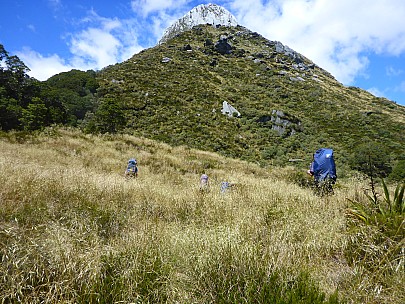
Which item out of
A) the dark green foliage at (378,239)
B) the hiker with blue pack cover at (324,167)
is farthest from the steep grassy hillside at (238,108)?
the dark green foliage at (378,239)

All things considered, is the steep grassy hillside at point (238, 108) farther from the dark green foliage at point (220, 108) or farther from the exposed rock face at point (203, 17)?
the exposed rock face at point (203, 17)

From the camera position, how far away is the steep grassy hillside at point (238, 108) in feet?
100

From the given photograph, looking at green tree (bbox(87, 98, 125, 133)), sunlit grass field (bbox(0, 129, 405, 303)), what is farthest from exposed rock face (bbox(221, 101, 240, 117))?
sunlit grass field (bbox(0, 129, 405, 303))

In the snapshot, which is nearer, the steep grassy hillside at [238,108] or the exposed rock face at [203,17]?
the steep grassy hillside at [238,108]

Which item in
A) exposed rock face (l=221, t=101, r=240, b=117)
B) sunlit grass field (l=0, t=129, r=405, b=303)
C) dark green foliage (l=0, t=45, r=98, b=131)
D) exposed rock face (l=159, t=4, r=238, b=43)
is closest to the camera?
sunlit grass field (l=0, t=129, r=405, b=303)

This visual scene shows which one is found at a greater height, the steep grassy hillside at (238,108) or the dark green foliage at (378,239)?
the steep grassy hillside at (238,108)

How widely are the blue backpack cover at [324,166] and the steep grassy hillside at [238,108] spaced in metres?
19.6

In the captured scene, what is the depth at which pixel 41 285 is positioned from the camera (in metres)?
1.97

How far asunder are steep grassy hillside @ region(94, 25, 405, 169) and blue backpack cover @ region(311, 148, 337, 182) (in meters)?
19.6

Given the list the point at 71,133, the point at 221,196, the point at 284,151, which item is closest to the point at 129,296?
the point at 221,196

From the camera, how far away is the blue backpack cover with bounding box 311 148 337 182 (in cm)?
659

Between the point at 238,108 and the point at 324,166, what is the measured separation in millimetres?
36507

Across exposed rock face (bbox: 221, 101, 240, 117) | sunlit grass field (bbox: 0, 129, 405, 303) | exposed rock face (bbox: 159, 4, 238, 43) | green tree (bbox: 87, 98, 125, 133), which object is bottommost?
sunlit grass field (bbox: 0, 129, 405, 303)

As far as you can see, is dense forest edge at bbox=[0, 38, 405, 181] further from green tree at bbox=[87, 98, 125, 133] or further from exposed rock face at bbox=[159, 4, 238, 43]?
exposed rock face at bbox=[159, 4, 238, 43]
